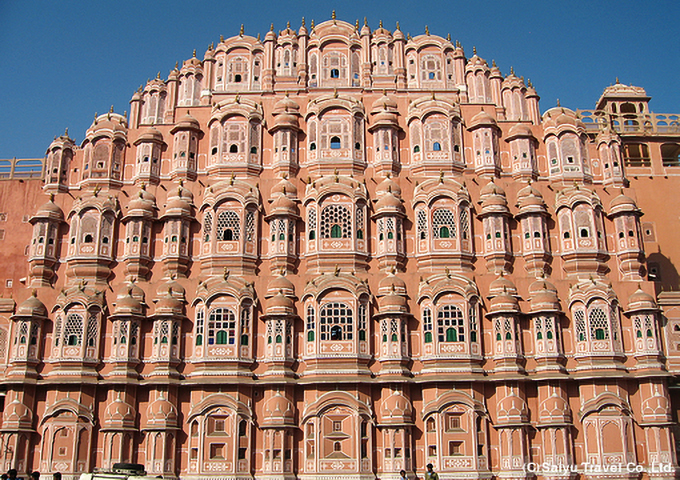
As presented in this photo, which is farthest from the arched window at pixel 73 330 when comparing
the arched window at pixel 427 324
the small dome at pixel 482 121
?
the small dome at pixel 482 121

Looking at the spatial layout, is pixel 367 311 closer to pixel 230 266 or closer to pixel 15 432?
pixel 230 266

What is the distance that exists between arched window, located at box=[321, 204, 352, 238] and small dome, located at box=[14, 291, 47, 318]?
14327 mm

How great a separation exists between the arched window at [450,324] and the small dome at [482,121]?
35.8 feet

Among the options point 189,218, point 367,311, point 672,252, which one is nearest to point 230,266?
point 189,218

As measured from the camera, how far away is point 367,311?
112ft

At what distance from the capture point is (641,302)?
112ft

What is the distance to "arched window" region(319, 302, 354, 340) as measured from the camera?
110 ft

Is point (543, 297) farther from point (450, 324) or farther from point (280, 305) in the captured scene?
point (280, 305)

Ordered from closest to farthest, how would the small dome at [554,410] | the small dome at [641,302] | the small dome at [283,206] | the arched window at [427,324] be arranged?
1. the small dome at [554,410]
2. the arched window at [427,324]
3. the small dome at [641,302]
4. the small dome at [283,206]

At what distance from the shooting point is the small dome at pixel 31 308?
111ft

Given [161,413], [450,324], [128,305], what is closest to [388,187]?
[450,324]

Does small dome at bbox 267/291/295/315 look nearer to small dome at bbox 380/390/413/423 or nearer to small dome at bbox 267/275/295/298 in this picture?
small dome at bbox 267/275/295/298

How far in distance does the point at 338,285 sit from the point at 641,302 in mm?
14914

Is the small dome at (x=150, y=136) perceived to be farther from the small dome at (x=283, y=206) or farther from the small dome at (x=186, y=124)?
the small dome at (x=283, y=206)
